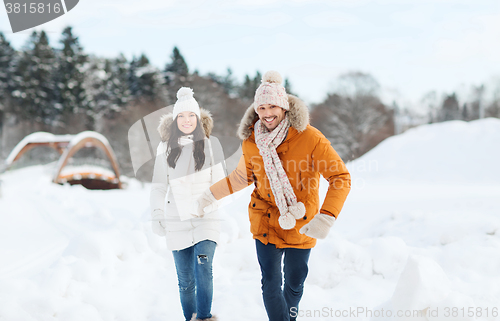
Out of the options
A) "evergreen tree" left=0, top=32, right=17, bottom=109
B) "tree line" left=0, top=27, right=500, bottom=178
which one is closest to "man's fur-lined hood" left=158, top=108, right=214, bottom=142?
"tree line" left=0, top=27, right=500, bottom=178

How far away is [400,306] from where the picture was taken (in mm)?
2492

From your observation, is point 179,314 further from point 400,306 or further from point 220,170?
point 400,306

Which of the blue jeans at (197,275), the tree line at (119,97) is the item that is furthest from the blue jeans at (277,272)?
the tree line at (119,97)

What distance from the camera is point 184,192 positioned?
107 inches

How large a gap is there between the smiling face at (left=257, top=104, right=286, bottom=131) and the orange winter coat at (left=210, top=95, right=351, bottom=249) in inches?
3.2

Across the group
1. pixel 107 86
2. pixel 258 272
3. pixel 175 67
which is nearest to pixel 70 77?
pixel 107 86

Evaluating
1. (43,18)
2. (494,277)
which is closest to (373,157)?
(494,277)

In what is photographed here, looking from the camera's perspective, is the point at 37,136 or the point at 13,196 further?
the point at 37,136

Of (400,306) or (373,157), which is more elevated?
(400,306)

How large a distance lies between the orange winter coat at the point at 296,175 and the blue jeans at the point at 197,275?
476 millimetres

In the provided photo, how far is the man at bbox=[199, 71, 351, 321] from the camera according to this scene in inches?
90.4

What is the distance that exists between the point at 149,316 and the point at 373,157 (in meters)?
15.8

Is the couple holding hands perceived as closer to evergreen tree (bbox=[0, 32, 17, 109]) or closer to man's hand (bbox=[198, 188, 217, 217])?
man's hand (bbox=[198, 188, 217, 217])

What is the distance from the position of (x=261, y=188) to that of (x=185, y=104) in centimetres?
92
